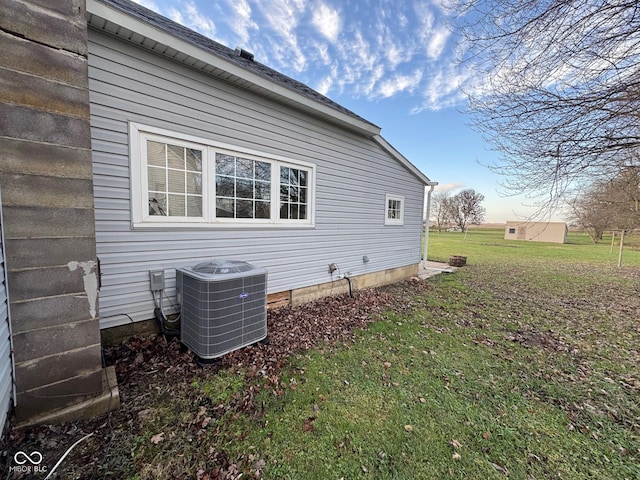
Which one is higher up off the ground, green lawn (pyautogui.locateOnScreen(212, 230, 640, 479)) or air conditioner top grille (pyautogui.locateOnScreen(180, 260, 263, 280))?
air conditioner top grille (pyautogui.locateOnScreen(180, 260, 263, 280))

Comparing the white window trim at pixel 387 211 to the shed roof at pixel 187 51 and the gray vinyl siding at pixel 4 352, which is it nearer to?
the shed roof at pixel 187 51

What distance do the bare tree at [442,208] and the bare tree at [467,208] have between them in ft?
1.87

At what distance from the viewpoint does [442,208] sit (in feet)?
137

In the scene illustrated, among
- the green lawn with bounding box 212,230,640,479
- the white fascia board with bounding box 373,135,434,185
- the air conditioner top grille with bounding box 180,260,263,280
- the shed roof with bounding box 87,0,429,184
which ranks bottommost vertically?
the green lawn with bounding box 212,230,640,479

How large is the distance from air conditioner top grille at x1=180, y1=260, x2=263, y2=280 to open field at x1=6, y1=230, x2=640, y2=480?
994mm

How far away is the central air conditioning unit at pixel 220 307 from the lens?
2.73 m

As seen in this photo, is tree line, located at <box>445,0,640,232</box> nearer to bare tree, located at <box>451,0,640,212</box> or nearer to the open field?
bare tree, located at <box>451,0,640,212</box>

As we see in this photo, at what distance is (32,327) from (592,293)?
1090cm

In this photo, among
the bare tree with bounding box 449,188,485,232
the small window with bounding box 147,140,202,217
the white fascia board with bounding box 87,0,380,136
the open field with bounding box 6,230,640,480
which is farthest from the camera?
the bare tree with bounding box 449,188,485,232

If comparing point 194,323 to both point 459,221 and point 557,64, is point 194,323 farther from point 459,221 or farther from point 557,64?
point 459,221

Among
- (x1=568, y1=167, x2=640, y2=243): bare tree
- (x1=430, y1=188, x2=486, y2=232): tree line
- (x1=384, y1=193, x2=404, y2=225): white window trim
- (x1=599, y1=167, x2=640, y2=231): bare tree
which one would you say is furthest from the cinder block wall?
(x1=430, y1=188, x2=486, y2=232): tree line
